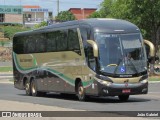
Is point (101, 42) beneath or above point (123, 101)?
above

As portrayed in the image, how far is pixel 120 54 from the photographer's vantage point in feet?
69.5

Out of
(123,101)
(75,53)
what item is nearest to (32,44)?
(75,53)

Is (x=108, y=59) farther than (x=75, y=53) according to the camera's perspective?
No

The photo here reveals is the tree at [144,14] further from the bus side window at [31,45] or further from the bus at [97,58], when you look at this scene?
the bus at [97,58]

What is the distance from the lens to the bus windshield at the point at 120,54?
69.0 ft

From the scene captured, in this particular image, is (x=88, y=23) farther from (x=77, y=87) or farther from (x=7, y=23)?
(x=7, y=23)

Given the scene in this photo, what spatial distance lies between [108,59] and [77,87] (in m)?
2.78

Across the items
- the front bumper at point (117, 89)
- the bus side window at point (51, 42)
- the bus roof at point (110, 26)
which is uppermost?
the bus roof at point (110, 26)

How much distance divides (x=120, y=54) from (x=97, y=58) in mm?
983

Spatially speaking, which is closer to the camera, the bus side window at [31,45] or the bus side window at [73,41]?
the bus side window at [73,41]

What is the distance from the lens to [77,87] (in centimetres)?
2316

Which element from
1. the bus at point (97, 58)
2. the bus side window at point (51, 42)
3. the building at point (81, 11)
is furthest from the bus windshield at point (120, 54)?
the building at point (81, 11)

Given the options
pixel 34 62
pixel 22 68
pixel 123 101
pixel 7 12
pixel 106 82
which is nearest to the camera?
pixel 106 82

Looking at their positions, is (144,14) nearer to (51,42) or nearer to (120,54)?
(51,42)
